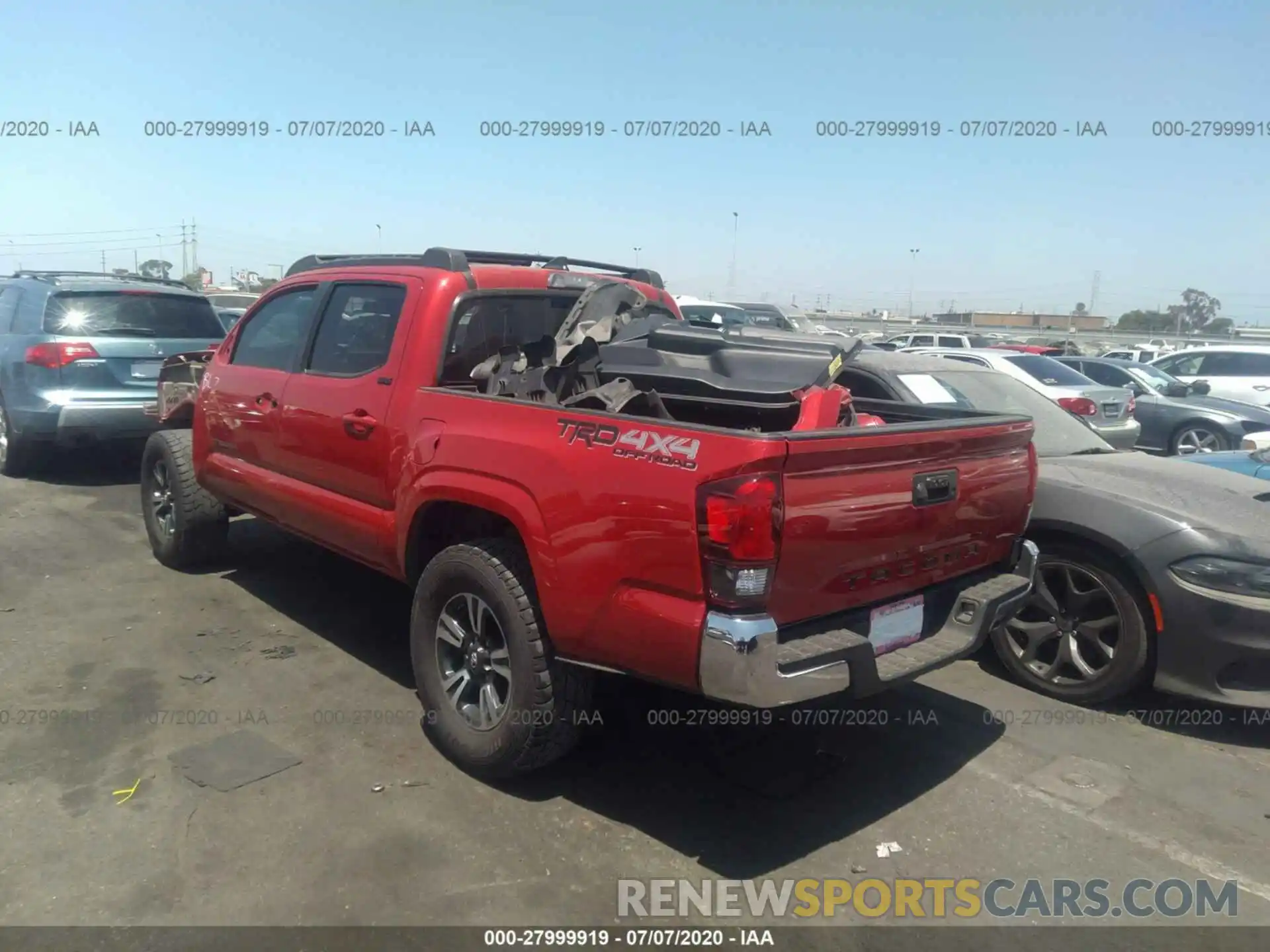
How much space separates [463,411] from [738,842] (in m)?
1.88

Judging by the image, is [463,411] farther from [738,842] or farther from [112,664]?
[112,664]

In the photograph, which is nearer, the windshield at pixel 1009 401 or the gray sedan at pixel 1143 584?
the gray sedan at pixel 1143 584

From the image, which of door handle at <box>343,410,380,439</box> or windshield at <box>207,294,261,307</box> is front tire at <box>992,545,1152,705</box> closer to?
door handle at <box>343,410,380,439</box>

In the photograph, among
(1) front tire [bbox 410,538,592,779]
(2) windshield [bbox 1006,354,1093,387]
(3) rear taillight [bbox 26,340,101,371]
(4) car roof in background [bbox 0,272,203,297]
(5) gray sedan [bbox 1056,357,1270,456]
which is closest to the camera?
(1) front tire [bbox 410,538,592,779]

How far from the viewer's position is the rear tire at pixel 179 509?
5879 mm

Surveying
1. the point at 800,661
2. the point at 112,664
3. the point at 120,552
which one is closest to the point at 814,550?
the point at 800,661

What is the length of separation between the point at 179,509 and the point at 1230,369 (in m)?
16.0

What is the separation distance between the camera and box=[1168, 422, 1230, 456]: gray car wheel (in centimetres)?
1220

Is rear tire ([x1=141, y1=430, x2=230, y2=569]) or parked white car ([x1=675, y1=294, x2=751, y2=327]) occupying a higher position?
parked white car ([x1=675, y1=294, x2=751, y2=327])

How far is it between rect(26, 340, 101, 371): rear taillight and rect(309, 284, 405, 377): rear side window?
166 inches

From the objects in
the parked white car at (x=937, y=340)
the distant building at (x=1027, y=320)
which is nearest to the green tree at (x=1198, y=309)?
the distant building at (x=1027, y=320)

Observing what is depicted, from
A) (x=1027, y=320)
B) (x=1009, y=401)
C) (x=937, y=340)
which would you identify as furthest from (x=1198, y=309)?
(x=1009, y=401)

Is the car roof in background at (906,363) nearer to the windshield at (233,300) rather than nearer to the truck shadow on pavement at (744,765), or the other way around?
the truck shadow on pavement at (744,765)

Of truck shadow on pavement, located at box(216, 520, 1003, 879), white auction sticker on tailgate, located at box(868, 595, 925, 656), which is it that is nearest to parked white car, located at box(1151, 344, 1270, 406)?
truck shadow on pavement, located at box(216, 520, 1003, 879)
